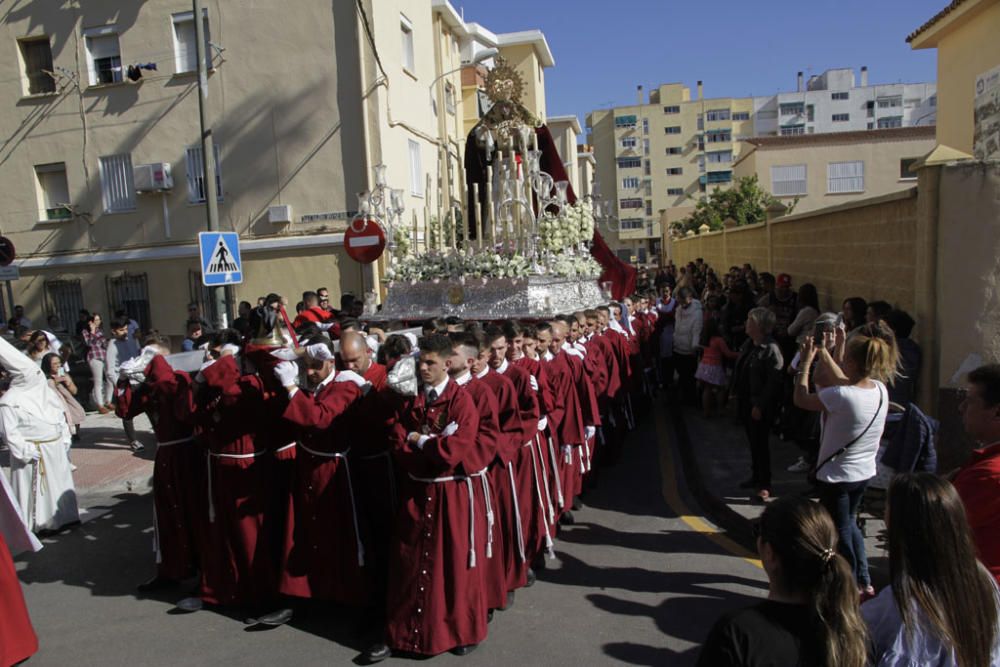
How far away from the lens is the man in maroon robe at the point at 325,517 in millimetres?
4285

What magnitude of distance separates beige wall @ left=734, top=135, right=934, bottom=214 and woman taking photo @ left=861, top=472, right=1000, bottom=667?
36158 millimetres

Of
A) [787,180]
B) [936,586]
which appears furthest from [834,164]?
[936,586]

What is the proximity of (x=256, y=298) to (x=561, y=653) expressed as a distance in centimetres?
1350

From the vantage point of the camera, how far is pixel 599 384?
7.00 metres

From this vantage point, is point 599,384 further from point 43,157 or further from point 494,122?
point 43,157

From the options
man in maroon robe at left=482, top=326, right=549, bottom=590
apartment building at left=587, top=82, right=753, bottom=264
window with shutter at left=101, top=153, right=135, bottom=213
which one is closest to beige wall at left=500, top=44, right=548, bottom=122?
window with shutter at left=101, top=153, right=135, bottom=213

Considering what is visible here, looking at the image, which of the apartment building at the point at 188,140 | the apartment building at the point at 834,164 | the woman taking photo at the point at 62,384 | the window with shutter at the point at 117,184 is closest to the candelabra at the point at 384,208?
the woman taking photo at the point at 62,384

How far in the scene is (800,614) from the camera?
1911 mm

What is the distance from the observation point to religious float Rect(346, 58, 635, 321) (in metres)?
7.79

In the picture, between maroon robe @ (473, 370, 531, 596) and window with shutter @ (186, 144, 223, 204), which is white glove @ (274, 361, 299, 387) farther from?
window with shutter @ (186, 144, 223, 204)

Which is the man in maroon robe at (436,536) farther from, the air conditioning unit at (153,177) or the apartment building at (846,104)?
the apartment building at (846,104)

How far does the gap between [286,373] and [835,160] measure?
37.3 meters

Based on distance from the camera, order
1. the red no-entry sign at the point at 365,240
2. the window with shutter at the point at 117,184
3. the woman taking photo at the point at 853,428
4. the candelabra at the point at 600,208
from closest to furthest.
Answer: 1. the woman taking photo at the point at 853,428
2. the red no-entry sign at the point at 365,240
3. the candelabra at the point at 600,208
4. the window with shutter at the point at 117,184

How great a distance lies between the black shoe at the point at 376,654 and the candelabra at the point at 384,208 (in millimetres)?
5824
